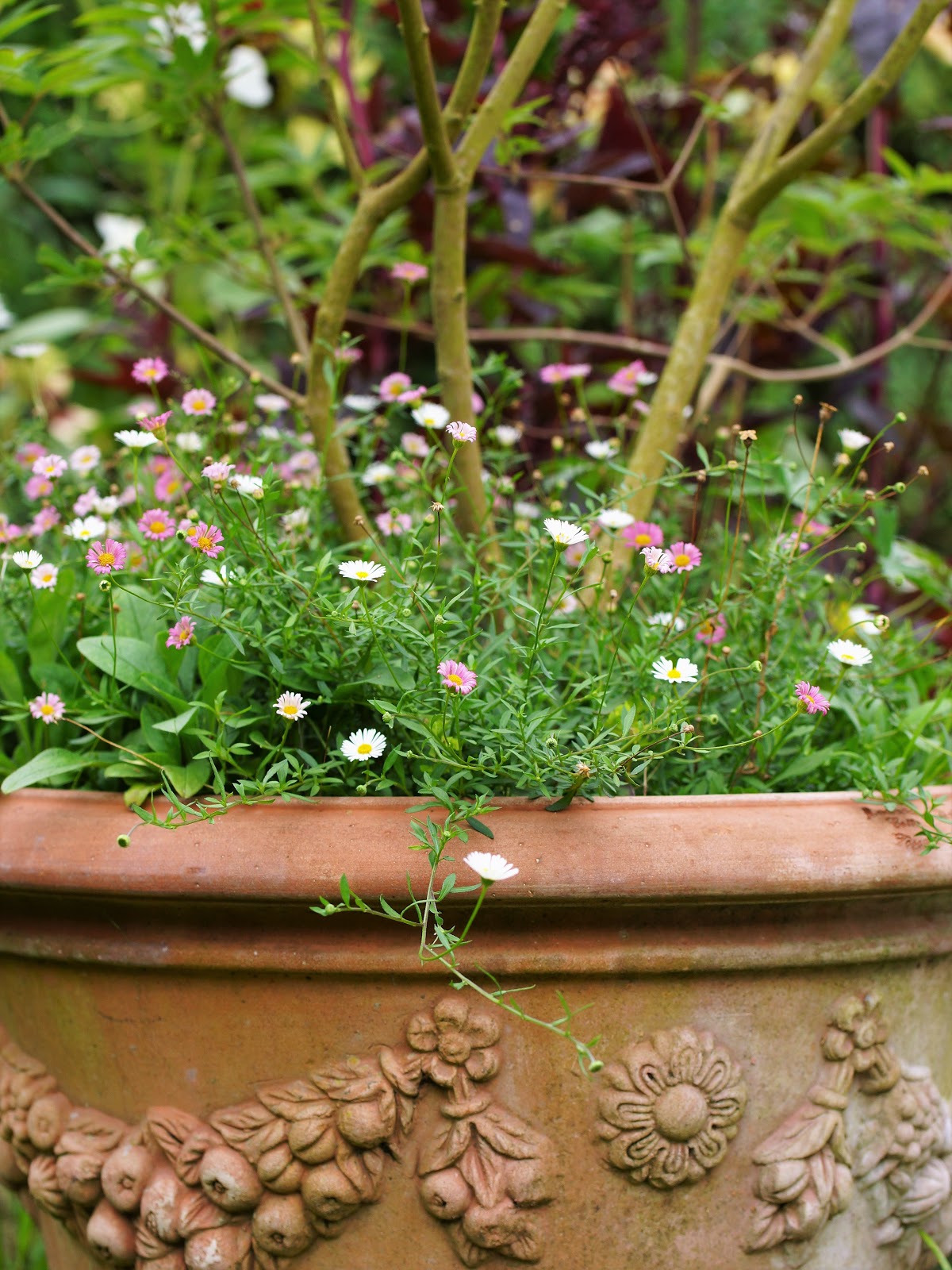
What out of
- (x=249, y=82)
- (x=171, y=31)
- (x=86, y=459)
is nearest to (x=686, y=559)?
(x=86, y=459)

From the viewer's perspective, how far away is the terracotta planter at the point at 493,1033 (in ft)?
2.77

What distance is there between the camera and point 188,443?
1187mm

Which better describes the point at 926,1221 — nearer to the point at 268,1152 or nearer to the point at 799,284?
the point at 268,1152

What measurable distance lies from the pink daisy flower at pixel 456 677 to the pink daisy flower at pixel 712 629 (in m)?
0.26

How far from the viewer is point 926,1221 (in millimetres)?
1022

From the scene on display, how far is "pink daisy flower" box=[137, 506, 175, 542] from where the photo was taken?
0.98 meters

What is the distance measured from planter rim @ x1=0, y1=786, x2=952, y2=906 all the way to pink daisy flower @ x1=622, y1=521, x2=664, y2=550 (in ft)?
0.86

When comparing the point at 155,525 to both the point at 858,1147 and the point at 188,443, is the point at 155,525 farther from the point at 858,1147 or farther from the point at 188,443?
the point at 858,1147

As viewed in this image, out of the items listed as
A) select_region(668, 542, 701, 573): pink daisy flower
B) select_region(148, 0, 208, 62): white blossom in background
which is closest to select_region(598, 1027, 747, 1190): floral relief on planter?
select_region(668, 542, 701, 573): pink daisy flower

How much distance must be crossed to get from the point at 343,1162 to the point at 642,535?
0.60m

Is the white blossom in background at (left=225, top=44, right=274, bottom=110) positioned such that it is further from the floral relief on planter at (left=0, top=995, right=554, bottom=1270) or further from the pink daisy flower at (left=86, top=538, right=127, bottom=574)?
the floral relief on planter at (left=0, top=995, right=554, bottom=1270)

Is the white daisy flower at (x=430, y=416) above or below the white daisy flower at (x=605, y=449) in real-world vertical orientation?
above

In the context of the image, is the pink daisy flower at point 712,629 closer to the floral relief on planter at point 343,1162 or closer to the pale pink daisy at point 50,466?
the floral relief on planter at point 343,1162

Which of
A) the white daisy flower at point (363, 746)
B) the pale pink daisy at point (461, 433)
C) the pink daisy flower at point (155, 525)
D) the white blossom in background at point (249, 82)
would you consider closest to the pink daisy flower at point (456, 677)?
the white daisy flower at point (363, 746)
